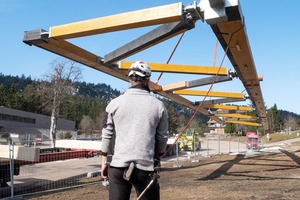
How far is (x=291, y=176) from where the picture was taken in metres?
10.1

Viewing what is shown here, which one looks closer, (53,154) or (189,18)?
(189,18)

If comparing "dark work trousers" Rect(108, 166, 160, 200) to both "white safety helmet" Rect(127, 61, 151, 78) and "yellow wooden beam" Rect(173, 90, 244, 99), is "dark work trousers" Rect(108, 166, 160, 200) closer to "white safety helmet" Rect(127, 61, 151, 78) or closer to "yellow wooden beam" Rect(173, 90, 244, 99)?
"white safety helmet" Rect(127, 61, 151, 78)

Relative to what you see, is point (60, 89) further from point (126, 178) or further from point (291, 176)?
point (126, 178)

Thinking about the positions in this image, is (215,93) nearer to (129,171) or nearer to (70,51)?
(70,51)

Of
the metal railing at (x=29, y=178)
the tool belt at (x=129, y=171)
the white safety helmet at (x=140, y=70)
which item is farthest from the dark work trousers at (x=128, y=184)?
the metal railing at (x=29, y=178)

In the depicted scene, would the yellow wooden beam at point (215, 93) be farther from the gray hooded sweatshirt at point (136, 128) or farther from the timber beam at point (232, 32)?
the gray hooded sweatshirt at point (136, 128)

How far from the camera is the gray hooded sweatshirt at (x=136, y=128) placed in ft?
9.52

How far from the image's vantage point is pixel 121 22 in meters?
5.79

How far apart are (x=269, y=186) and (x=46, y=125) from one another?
66392 mm

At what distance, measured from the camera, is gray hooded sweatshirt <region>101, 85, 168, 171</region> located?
290 cm

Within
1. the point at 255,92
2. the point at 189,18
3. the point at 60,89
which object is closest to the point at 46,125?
the point at 60,89

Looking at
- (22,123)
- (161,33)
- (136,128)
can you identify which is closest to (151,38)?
(161,33)

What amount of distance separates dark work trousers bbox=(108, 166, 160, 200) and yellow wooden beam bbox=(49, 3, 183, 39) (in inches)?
→ 123

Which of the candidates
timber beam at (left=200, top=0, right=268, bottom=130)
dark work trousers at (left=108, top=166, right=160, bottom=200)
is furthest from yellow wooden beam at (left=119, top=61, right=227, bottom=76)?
dark work trousers at (left=108, top=166, right=160, bottom=200)
